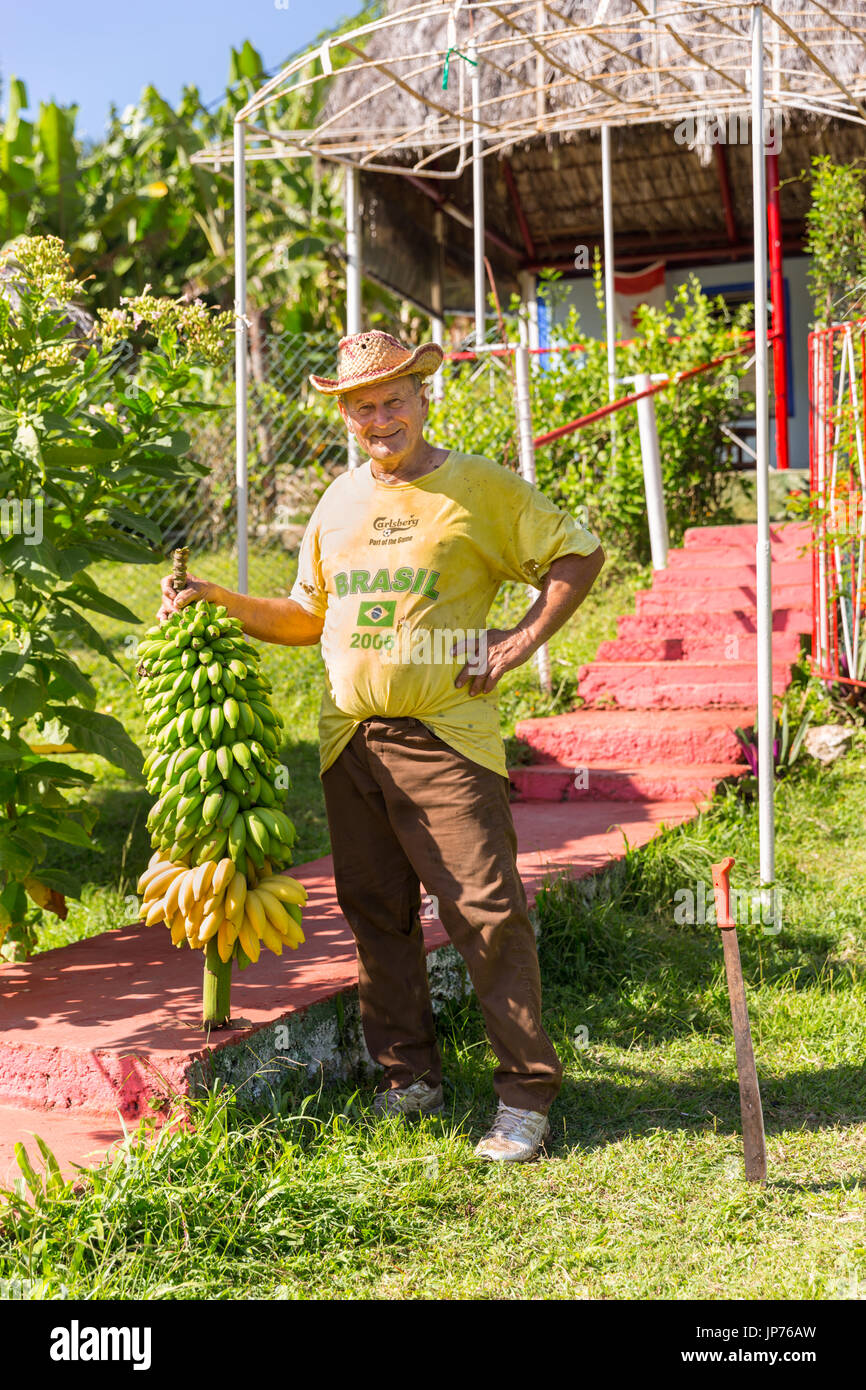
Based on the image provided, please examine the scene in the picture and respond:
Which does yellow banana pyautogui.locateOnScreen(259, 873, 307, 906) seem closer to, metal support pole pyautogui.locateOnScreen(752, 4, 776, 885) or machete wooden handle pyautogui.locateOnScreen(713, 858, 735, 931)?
machete wooden handle pyautogui.locateOnScreen(713, 858, 735, 931)

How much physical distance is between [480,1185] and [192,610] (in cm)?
165

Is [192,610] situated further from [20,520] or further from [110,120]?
[110,120]

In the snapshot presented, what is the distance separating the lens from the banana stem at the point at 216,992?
11.8ft

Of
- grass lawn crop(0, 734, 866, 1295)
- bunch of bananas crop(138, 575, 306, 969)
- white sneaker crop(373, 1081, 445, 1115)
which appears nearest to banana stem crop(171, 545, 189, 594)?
bunch of bananas crop(138, 575, 306, 969)

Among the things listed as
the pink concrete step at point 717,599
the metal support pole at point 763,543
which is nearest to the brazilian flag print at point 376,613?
the metal support pole at point 763,543

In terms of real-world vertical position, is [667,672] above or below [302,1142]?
above

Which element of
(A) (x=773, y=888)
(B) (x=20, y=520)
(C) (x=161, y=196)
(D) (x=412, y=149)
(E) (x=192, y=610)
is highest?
(C) (x=161, y=196)

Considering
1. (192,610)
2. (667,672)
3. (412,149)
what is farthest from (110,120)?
(192,610)

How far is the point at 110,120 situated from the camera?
17.0m

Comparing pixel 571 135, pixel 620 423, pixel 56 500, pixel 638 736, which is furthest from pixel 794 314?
pixel 56 500

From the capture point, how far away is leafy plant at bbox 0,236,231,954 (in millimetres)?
4105

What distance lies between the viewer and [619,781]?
6633 mm
